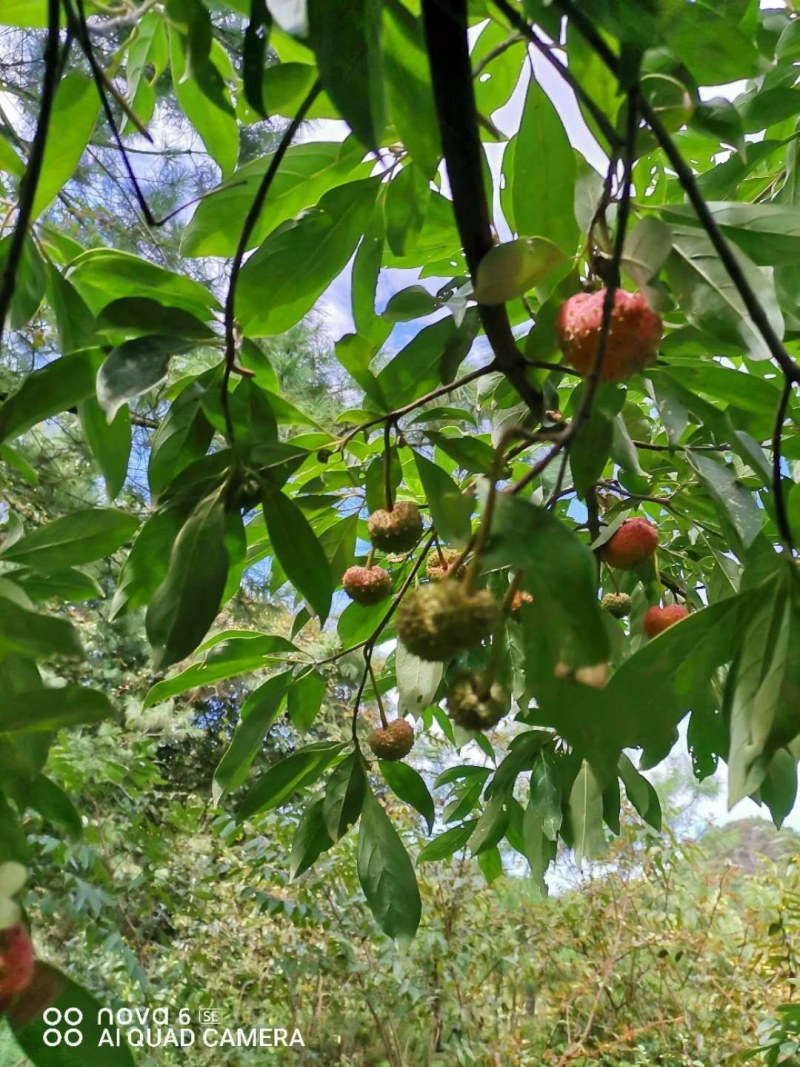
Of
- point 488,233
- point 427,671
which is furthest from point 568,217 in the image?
point 427,671

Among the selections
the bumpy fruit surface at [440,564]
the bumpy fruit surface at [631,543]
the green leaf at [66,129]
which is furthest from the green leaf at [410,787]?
the green leaf at [66,129]

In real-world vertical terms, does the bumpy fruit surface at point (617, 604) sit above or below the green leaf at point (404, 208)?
below

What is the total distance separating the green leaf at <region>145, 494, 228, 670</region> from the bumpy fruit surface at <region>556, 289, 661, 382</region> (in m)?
0.23

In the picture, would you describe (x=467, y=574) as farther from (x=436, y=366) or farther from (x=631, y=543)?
(x=631, y=543)

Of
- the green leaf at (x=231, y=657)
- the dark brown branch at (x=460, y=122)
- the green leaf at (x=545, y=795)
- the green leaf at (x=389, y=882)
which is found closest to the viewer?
the dark brown branch at (x=460, y=122)

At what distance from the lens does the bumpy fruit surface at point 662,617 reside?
2.76 feet

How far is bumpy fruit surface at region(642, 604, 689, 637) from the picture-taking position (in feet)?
2.76

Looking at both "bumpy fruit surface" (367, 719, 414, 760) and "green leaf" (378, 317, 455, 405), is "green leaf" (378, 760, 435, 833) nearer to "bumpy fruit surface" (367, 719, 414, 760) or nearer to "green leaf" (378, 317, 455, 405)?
"bumpy fruit surface" (367, 719, 414, 760)

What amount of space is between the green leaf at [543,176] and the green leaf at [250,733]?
1.66 feet

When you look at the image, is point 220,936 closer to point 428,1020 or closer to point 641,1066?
point 428,1020

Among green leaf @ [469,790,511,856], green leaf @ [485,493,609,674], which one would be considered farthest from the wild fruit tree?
green leaf @ [469,790,511,856]

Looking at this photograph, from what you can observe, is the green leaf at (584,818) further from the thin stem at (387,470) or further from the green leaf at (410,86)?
the green leaf at (410,86)

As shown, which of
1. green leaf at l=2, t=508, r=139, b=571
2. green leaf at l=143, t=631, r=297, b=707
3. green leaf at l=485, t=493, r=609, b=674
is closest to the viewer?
green leaf at l=485, t=493, r=609, b=674

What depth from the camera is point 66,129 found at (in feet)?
1.86
